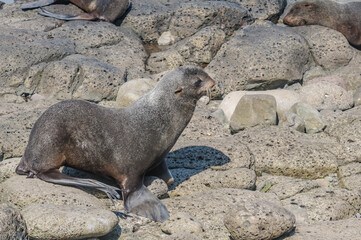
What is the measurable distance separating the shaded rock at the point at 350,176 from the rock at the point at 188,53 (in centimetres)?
533

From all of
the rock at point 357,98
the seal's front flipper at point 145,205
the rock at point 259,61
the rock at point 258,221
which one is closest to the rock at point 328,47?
the rock at point 259,61

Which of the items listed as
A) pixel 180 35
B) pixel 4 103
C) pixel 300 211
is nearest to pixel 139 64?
pixel 180 35

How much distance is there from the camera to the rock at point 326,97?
41.0 feet

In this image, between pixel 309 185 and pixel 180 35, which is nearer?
pixel 309 185

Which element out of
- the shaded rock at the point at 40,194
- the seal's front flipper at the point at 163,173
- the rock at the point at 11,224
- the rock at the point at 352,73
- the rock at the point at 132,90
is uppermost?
the rock at the point at 11,224

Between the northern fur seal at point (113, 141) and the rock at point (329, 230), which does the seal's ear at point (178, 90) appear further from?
the rock at point (329, 230)

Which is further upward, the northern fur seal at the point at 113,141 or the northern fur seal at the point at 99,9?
the northern fur seal at the point at 113,141

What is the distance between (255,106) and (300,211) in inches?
129

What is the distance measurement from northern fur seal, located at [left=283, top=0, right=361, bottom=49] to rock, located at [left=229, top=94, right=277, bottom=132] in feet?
18.3

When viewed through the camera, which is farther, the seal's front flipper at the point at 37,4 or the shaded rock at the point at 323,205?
the seal's front flipper at the point at 37,4

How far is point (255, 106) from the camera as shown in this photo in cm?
1125

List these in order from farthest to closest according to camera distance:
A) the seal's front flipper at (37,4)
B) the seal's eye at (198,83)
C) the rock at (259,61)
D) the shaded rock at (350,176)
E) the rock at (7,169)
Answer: the seal's front flipper at (37,4)
the rock at (259,61)
the shaded rock at (350,176)
the seal's eye at (198,83)
the rock at (7,169)

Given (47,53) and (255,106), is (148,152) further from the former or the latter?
(47,53)

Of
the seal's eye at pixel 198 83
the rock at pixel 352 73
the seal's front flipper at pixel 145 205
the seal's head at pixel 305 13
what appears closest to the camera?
the seal's front flipper at pixel 145 205
